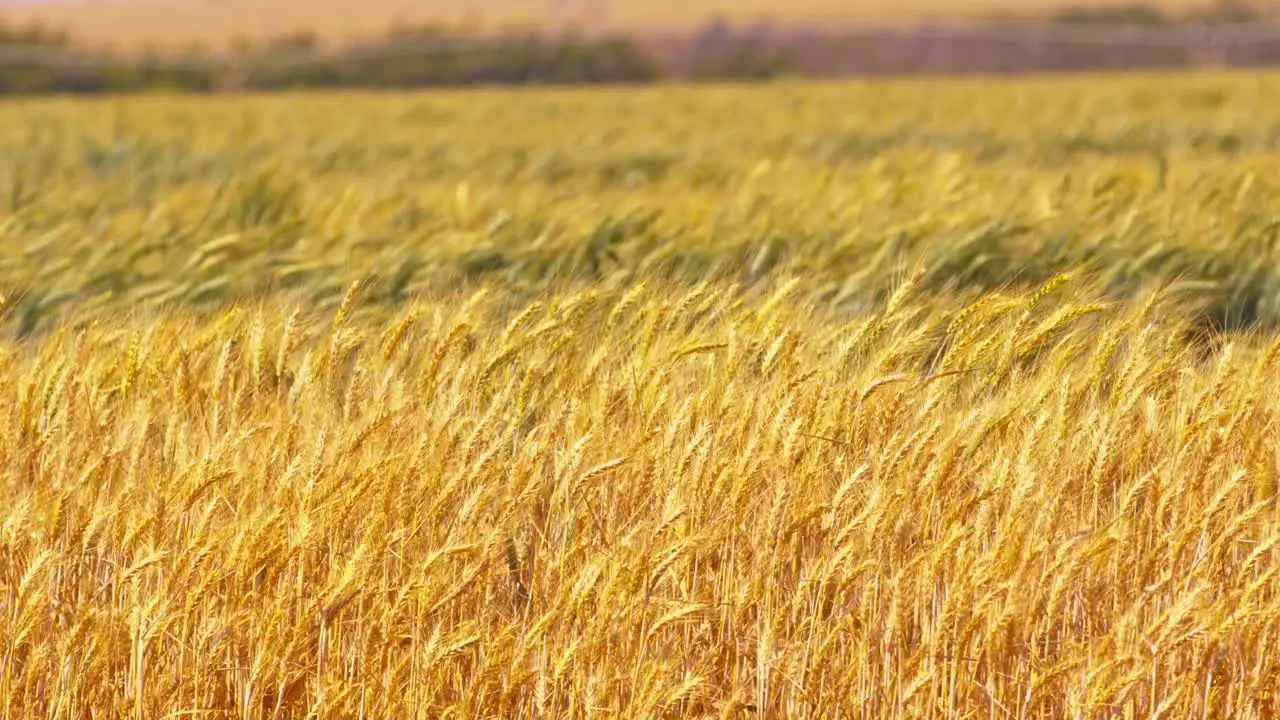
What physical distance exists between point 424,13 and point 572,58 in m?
20.5

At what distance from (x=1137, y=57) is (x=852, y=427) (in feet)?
79.5

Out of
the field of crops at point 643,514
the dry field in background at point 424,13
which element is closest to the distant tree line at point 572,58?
the dry field in background at point 424,13

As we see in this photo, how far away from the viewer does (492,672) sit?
2.22m

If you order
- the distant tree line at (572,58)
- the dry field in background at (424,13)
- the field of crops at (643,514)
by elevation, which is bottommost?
the field of crops at (643,514)

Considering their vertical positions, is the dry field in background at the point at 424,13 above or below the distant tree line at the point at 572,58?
above

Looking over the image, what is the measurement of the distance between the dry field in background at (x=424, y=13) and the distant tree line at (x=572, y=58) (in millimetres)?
7972

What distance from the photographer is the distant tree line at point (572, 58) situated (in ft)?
70.1

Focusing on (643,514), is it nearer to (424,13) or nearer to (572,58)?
(572,58)

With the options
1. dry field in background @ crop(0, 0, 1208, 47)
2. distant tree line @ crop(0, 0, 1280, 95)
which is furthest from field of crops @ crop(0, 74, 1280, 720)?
dry field in background @ crop(0, 0, 1208, 47)

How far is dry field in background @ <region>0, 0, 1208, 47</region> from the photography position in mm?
36844

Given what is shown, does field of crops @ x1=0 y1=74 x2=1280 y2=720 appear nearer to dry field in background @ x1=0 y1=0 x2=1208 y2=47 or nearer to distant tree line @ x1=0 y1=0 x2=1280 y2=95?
distant tree line @ x1=0 y1=0 x2=1280 y2=95

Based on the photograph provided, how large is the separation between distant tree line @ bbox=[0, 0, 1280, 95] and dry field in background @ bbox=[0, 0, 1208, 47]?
7.97m

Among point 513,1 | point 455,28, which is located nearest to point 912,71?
point 455,28

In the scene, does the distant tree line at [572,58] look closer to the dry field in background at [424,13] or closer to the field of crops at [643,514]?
the dry field in background at [424,13]
